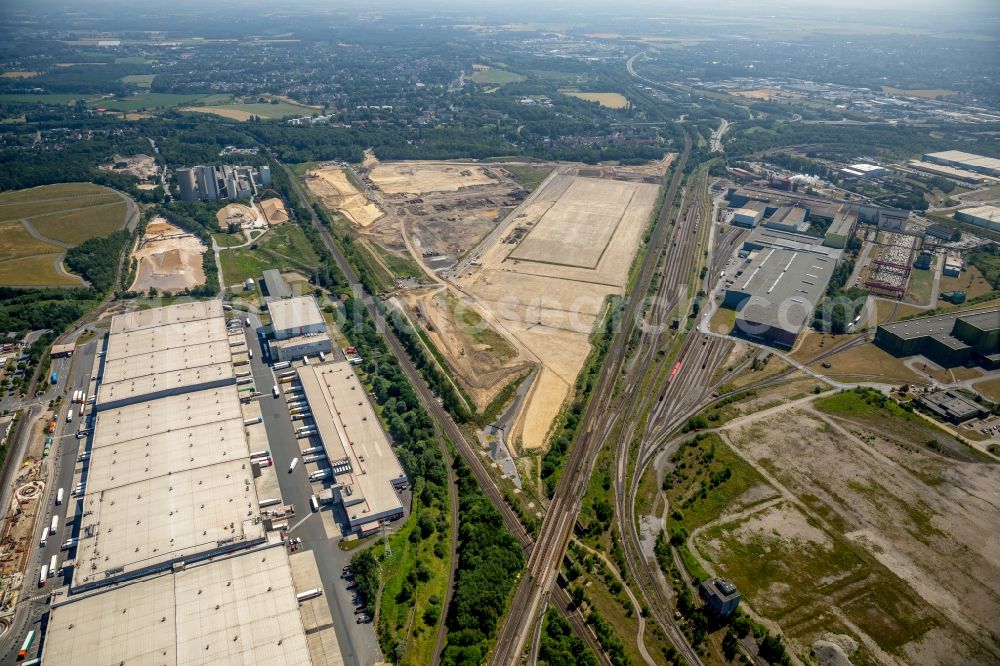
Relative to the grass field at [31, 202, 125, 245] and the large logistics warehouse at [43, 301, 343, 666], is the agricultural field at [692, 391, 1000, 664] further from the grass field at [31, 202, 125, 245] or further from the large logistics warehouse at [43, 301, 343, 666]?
the grass field at [31, 202, 125, 245]

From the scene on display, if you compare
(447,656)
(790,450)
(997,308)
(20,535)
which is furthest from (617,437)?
(997,308)

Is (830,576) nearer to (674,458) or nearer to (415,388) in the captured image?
(674,458)

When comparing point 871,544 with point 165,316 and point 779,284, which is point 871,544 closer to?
point 779,284

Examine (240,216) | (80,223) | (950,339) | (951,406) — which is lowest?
(80,223)

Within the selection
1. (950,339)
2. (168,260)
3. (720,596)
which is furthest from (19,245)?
(950,339)

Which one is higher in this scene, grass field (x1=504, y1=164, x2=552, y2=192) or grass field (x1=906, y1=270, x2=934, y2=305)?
grass field (x1=906, y1=270, x2=934, y2=305)

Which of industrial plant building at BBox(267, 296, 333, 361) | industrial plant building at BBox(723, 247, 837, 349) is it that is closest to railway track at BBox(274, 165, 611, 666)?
industrial plant building at BBox(267, 296, 333, 361)
